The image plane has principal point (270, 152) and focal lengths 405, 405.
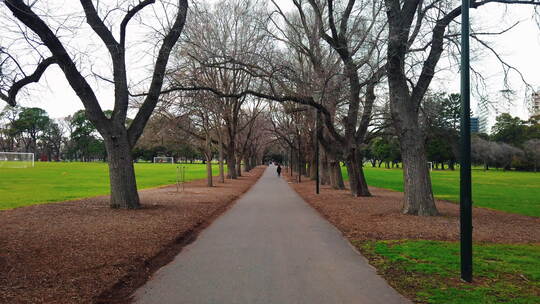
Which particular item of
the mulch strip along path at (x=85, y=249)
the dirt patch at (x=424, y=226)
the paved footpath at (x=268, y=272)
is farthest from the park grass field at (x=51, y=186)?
the dirt patch at (x=424, y=226)

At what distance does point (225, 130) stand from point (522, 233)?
3271 centimetres

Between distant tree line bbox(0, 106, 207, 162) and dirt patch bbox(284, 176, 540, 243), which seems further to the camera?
distant tree line bbox(0, 106, 207, 162)

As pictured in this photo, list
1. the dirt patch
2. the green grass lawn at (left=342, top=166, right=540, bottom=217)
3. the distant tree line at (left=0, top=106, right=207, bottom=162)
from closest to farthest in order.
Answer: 1. the dirt patch
2. the green grass lawn at (left=342, top=166, right=540, bottom=217)
3. the distant tree line at (left=0, top=106, right=207, bottom=162)

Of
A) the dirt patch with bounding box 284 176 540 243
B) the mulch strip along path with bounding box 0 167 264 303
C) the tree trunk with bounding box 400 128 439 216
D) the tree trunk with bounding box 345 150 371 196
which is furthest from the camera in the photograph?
the tree trunk with bounding box 345 150 371 196

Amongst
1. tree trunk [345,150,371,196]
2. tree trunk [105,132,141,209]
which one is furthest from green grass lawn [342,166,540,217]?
tree trunk [105,132,141,209]

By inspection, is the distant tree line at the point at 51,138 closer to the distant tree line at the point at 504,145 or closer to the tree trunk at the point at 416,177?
the distant tree line at the point at 504,145

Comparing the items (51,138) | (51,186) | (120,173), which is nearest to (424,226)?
(120,173)

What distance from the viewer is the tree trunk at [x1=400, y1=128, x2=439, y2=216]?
42.1 feet

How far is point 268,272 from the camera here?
257 inches

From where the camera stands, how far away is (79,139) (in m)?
114

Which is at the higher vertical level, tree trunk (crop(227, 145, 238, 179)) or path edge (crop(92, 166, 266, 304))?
tree trunk (crop(227, 145, 238, 179))

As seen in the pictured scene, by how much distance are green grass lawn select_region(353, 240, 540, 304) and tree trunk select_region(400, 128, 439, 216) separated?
407 centimetres

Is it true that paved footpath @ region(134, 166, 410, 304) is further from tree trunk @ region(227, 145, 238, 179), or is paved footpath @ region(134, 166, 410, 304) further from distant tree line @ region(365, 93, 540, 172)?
distant tree line @ region(365, 93, 540, 172)

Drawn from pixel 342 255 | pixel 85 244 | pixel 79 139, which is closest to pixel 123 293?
pixel 85 244
